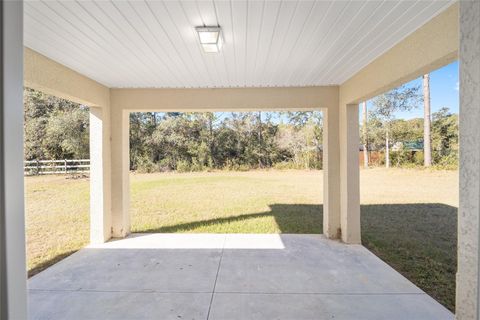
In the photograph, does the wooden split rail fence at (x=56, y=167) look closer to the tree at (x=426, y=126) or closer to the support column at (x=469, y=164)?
the support column at (x=469, y=164)

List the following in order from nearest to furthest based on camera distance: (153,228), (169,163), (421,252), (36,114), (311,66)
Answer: (311,66)
(421,252)
(153,228)
(36,114)
(169,163)

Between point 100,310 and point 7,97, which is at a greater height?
point 7,97

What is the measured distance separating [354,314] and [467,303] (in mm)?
1558

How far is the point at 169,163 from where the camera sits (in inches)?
588

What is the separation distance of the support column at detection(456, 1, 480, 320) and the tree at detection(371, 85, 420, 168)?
13293 mm

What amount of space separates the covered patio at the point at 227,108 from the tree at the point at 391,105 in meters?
10.6

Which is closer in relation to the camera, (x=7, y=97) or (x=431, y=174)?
(x=7, y=97)

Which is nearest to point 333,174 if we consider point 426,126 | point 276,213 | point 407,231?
point 407,231

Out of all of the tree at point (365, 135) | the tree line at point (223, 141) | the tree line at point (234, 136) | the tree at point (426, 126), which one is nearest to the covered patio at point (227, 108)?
the tree at point (426, 126)

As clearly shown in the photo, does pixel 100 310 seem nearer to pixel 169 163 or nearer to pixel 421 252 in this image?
pixel 421 252

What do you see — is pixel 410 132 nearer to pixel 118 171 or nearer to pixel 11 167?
pixel 118 171

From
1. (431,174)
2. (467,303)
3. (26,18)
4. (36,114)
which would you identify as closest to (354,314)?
(467,303)

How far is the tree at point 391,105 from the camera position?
13.4 m

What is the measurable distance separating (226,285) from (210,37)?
A: 8.70ft
